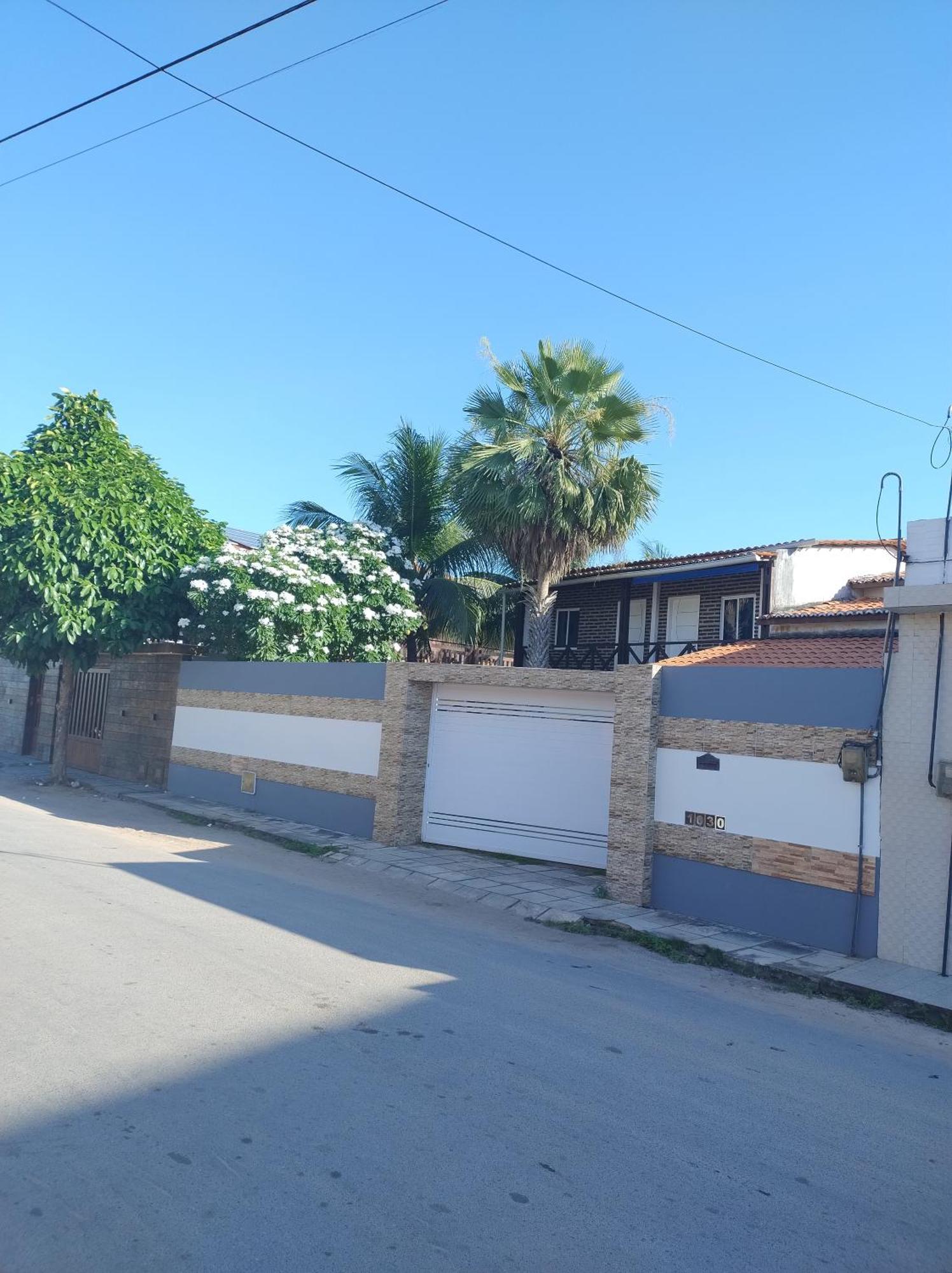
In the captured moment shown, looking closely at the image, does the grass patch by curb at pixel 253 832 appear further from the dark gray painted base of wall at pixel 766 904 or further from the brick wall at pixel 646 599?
the brick wall at pixel 646 599

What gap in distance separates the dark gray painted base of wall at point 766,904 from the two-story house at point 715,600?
24.0 feet

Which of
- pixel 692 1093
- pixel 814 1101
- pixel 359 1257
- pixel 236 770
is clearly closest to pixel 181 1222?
pixel 359 1257

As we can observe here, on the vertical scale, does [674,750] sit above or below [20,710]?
above

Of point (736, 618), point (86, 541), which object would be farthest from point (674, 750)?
point (86, 541)

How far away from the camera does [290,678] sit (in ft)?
56.1

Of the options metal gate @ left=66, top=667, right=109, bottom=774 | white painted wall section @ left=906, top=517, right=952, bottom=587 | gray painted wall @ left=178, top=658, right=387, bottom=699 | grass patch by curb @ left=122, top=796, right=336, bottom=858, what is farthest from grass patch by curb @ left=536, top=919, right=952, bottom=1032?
metal gate @ left=66, top=667, right=109, bottom=774

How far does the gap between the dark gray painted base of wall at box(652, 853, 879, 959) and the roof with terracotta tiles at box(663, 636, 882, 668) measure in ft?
7.54

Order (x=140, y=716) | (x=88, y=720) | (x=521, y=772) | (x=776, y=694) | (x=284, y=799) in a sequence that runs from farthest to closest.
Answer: (x=88, y=720) → (x=140, y=716) → (x=284, y=799) → (x=521, y=772) → (x=776, y=694)

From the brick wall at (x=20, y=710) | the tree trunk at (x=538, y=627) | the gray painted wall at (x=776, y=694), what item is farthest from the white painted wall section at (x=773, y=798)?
the brick wall at (x=20, y=710)

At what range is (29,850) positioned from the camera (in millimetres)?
11867

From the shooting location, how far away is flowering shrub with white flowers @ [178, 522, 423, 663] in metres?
18.2

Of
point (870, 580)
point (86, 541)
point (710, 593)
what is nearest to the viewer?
point (86, 541)

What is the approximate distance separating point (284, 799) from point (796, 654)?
9495 millimetres

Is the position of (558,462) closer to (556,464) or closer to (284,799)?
(556,464)
